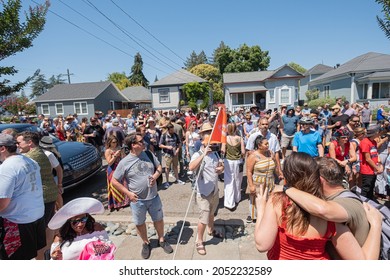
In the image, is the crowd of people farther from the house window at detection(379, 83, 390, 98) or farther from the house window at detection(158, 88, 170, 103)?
the house window at detection(158, 88, 170, 103)

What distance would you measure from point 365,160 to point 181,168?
15.8ft

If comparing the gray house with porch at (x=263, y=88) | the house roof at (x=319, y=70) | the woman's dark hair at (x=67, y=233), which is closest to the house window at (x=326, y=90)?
the gray house with porch at (x=263, y=88)

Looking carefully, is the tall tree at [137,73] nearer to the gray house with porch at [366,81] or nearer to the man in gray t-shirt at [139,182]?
the gray house with porch at [366,81]

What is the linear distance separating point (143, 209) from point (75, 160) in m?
3.34

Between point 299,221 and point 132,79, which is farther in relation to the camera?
point 132,79

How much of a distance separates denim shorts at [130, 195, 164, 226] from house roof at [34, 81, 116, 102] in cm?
2935

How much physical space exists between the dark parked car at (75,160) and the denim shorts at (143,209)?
2.88 metres

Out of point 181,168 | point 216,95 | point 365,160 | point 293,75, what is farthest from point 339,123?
point 216,95

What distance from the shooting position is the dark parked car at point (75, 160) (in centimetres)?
565

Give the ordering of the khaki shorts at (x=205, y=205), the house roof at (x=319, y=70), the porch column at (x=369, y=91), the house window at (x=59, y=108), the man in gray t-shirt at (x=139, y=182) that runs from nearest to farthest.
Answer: the man in gray t-shirt at (x=139, y=182) → the khaki shorts at (x=205, y=205) → the porch column at (x=369, y=91) → the house window at (x=59, y=108) → the house roof at (x=319, y=70)

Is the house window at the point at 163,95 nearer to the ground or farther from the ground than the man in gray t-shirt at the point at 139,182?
farther from the ground
